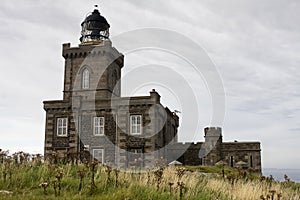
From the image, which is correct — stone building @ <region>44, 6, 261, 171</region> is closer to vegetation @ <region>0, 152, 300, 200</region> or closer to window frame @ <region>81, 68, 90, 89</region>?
window frame @ <region>81, 68, 90, 89</region>

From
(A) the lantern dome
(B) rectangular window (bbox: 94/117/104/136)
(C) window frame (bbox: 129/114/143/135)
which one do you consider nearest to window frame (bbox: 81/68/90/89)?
(A) the lantern dome

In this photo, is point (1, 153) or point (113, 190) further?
point (1, 153)

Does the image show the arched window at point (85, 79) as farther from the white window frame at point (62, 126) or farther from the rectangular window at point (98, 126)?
the rectangular window at point (98, 126)

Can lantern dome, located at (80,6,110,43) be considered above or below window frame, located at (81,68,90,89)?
above

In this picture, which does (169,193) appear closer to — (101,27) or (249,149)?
(249,149)

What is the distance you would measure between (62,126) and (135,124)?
5900 mm

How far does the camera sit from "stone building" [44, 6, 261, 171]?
29.9m

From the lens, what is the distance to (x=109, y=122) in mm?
30609

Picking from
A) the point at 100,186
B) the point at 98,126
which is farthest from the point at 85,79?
the point at 100,186

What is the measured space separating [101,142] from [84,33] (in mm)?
12746

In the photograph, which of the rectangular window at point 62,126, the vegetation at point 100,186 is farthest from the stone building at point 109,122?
the vegetation at point 100,186

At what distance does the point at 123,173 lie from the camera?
39.1 feet

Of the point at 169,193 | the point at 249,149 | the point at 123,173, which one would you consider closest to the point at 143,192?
the point at 169,193

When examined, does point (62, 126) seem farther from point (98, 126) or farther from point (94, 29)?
point (94, 29)
